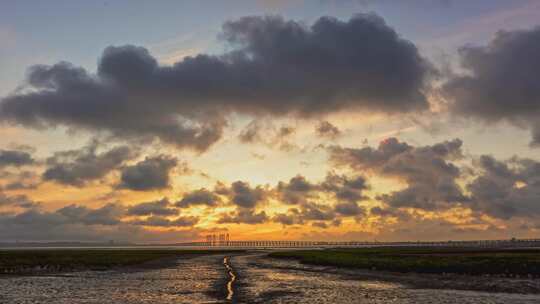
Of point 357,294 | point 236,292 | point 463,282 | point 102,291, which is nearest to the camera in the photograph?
point 357,294

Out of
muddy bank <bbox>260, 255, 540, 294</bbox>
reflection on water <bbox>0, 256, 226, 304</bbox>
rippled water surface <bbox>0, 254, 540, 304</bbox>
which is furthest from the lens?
muddy bank <bbox>260, 255, 540, 294</bbox>

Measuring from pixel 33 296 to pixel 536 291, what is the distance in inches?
1537

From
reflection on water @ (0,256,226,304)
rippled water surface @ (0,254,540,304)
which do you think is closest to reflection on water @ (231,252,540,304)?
rippled water surface @ (0,254,540,304)

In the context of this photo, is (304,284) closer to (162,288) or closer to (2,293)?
(162,288)

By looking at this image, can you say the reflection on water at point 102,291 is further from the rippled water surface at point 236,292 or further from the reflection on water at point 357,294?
the reflection on water at point 357,294

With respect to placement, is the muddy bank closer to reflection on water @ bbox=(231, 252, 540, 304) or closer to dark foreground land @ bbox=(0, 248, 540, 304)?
dark foreground land @ bbox=(0, 248, 540, 304)

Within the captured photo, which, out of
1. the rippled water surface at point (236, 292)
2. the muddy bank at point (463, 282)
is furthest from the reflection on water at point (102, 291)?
the muddy bank at point (463, 282)

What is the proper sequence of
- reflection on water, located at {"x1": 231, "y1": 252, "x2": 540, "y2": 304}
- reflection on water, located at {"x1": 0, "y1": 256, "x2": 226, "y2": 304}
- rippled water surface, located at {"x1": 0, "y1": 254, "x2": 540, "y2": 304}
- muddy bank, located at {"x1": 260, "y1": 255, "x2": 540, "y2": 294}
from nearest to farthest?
reflection on water, located at {"x1": 231, "y1": 252, "x2": 540, "y2": 304} → rippled water surface, located at {"x1": 0, "y1": 254, "x2": 540, "y2": 304} → reflection on water, located at {"x1": 0, "y1": 256, "x2": 226, "y2": 304} → muddy bank, located at {"x1": 260, "y1": 255, "x2": 540, "y2": 294}

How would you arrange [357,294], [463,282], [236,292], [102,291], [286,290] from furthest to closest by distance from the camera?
[463,282], [286,290], [102,291], [236,292], [357,294]

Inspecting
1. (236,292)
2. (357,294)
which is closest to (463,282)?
(357,294)

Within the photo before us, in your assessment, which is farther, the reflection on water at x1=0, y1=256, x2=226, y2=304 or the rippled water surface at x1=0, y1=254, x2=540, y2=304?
the reflection on water at x1=0, y1=256, x2=226, y2=304

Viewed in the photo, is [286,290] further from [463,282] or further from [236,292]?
[463,282]

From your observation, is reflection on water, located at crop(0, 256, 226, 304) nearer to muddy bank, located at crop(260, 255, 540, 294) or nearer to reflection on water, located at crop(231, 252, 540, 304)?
reflection on water, located at crop(231, 252, 540, 304)

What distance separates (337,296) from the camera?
127 feet
